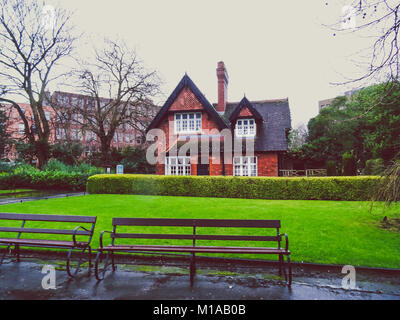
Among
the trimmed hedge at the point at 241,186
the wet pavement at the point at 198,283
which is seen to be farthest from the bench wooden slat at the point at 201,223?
the trimmed hedge at the point at 241,186

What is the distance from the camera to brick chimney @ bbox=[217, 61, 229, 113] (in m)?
26.1

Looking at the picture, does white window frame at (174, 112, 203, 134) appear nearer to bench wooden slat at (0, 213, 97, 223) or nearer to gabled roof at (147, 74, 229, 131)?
gabled roof at (147, 74, 229, 131)

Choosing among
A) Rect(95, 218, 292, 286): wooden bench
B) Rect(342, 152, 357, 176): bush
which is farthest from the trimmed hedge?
Rect(342, 152, 357, 176): bush

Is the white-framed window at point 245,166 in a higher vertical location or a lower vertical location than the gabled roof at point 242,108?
lower

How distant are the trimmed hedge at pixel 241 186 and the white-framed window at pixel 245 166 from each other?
6233 millimetres

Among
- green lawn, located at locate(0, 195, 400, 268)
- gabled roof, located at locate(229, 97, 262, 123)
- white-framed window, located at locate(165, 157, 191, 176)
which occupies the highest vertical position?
gabled roof, located at locate(229, 97, 262, 123)

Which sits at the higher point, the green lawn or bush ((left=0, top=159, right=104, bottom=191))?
bush ((left=0, top=159, right=104, bottom=191))

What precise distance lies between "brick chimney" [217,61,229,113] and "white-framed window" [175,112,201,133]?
14.3 ft

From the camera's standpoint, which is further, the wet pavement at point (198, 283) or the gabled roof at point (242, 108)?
the gabled roof at point (242, 108)

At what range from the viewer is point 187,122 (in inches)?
916

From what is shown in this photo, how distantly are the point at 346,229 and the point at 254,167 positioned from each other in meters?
14.2

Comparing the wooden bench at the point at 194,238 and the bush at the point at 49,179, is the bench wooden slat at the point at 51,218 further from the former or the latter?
the bush at the point at 49,179

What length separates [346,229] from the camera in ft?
26.5

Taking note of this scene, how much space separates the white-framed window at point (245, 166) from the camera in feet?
73.0
